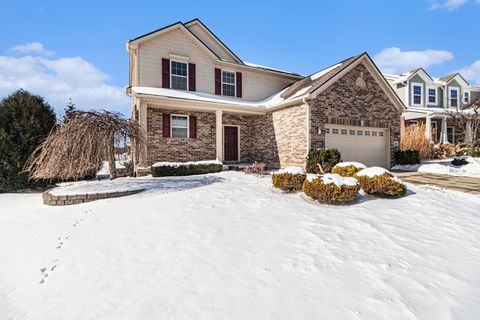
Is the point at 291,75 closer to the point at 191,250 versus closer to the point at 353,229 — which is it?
the point at 353,229

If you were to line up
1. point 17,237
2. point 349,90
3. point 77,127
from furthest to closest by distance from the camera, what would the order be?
point 349,90
point 77,127
point 17,237

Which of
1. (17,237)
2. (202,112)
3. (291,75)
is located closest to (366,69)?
(291,75)

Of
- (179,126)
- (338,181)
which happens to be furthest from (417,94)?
(338,181)

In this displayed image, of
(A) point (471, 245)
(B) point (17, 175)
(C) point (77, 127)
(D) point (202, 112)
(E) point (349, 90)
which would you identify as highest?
(E) point (349, 90)

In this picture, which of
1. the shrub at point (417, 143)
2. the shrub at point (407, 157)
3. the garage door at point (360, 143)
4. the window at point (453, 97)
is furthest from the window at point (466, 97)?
the garage door at point (360, 143)

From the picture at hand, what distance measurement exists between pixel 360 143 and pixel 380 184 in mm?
7290

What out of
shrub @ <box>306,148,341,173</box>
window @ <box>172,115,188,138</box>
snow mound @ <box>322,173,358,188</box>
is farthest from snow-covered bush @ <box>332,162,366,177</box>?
window @ <box>172,115,188,138</box>

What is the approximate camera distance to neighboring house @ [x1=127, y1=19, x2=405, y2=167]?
11242 mm

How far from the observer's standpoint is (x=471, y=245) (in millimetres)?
3830

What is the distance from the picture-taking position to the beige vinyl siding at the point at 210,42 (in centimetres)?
1452

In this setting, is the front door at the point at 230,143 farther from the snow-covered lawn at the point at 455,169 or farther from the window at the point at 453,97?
the window at the point at 453,97

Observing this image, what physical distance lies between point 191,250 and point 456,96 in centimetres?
2858

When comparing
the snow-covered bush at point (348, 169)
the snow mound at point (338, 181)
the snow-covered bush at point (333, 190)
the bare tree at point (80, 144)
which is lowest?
the snow-covered bush at point (333, 190)

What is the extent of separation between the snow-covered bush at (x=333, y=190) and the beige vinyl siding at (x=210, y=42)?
12071 mm
